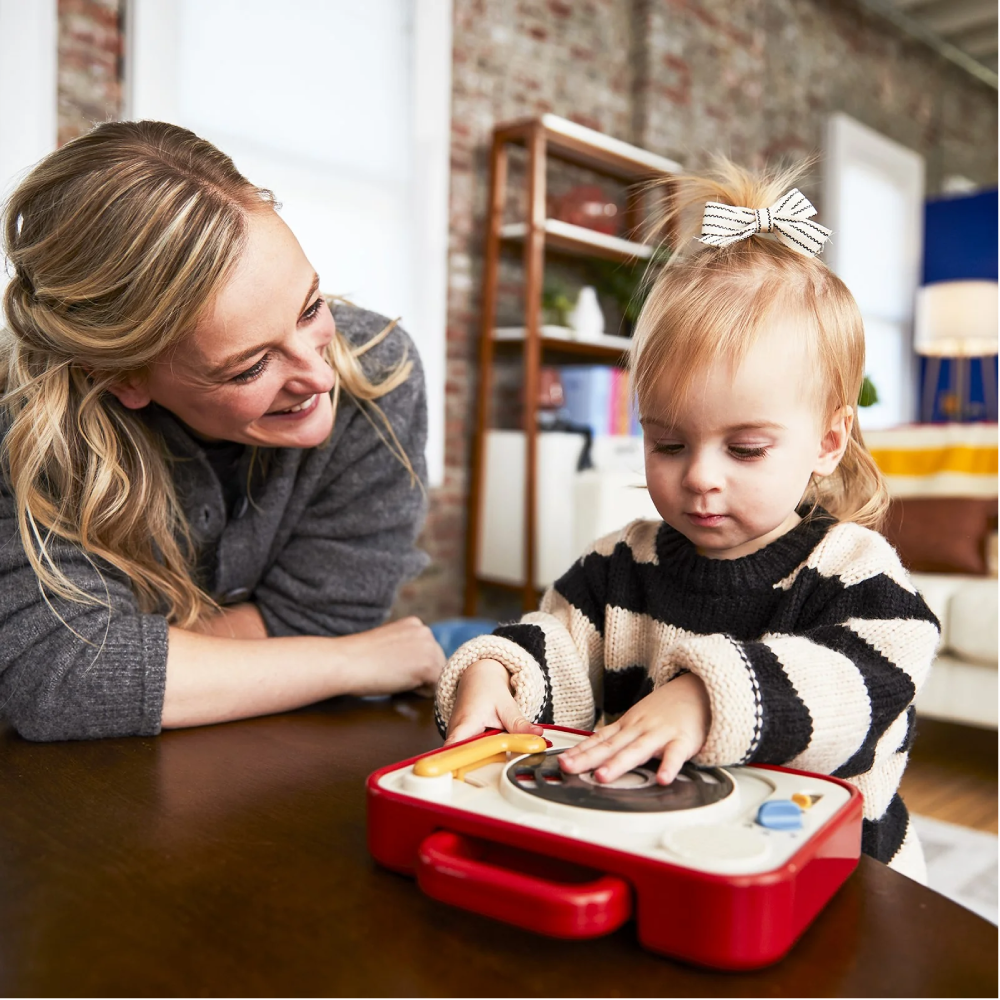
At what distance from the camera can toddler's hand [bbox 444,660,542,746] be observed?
0.64m

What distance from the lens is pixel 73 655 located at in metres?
0.85

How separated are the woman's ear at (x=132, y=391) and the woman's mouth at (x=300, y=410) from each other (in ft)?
0.42

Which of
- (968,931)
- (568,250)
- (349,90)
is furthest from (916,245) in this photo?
(968,931)

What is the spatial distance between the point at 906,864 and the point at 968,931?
1.13 ft

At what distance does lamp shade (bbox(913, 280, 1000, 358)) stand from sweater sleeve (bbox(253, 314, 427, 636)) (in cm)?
512

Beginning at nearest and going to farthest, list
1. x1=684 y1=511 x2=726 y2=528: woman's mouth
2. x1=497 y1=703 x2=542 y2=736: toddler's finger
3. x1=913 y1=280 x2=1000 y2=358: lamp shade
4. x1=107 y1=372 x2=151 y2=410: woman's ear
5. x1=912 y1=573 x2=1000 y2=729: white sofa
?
x1=497 y1=703 x2=542 y2=736: toddler's finger < x1=684 y1=511 x2=726 y2=528: woman's mouth < x1=107 y1=372 x2=151 y2=410: woman's ear < x1=912 y1=573 x2=1000 y2=729: white sofa < x1=913 y1=280 x2=1000 y2=358: lamp shade

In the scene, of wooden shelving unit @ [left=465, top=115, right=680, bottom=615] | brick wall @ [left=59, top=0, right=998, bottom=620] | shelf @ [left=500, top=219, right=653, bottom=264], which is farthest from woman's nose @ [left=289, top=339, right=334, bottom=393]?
shelf @ [left=500, top=219, right=653, bottom=264]

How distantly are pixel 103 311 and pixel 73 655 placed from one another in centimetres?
32

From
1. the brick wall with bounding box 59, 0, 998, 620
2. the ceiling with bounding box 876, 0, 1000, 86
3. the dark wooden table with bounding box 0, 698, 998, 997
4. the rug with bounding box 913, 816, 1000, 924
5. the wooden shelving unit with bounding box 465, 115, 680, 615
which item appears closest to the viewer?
the dark wooden table with bounding box 0, 698, 998, 997

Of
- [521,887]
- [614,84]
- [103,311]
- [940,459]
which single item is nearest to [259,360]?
[103,311]

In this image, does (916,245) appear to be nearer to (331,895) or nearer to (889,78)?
(889,78)

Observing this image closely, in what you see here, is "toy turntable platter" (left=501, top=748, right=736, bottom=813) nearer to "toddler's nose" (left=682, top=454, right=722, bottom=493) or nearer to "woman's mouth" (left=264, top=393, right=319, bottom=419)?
"toddler's nose" (left=682, top=454, right=722, bottom=493)

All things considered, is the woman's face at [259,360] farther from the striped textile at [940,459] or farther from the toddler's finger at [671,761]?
the striped textile at [940,459]

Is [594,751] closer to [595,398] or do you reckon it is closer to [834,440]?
[834,440]
